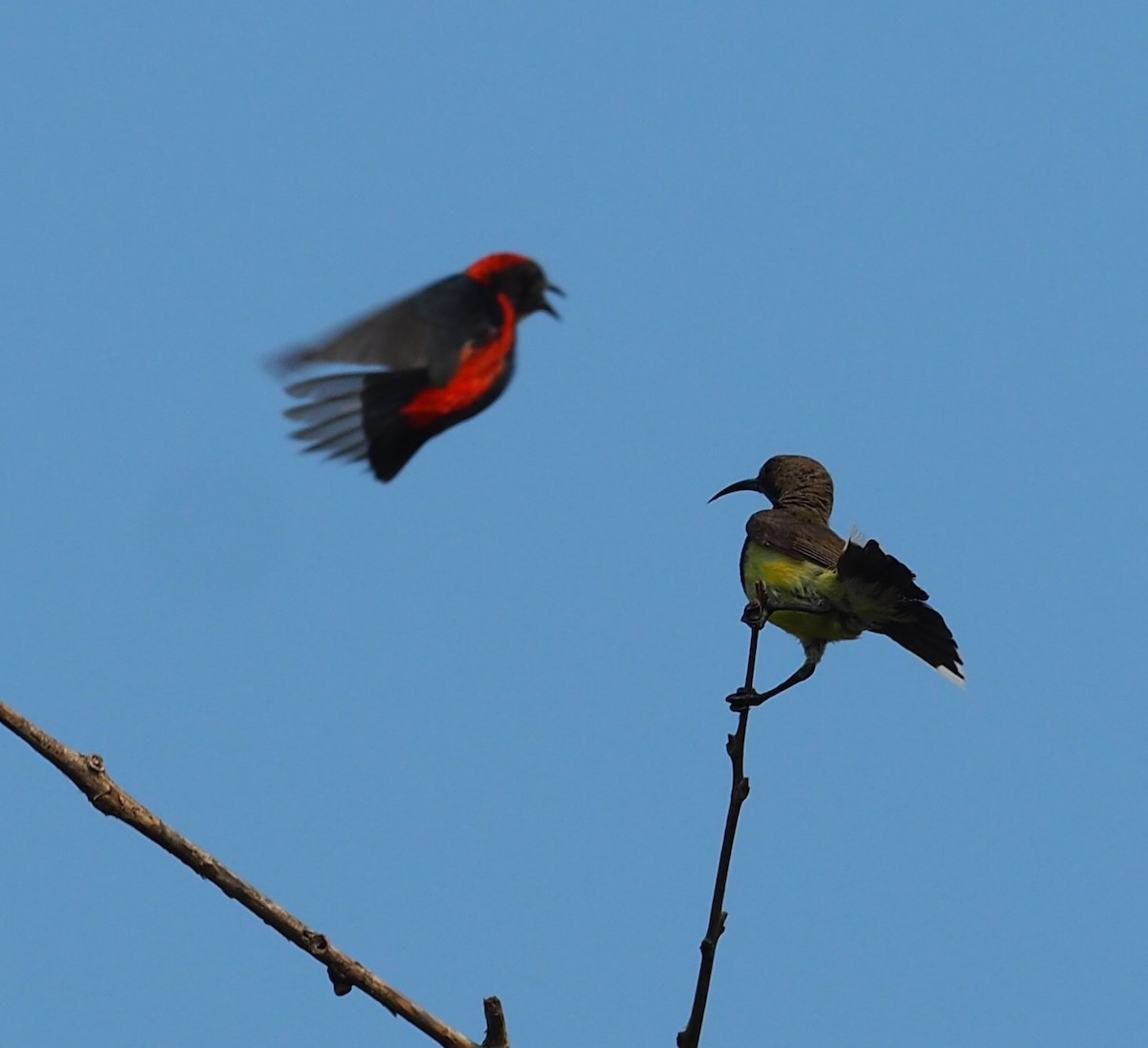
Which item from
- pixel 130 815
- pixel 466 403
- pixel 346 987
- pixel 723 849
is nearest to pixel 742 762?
pixel 723 849

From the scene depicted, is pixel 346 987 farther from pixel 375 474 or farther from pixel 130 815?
pixel 375 474

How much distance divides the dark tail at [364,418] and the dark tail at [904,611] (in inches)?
162

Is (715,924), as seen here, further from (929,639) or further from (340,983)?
(929,639)

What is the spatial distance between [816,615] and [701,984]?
3425 mm

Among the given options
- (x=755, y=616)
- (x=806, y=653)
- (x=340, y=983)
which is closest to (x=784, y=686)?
(x=806, y=653)

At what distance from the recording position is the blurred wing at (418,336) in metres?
2.86

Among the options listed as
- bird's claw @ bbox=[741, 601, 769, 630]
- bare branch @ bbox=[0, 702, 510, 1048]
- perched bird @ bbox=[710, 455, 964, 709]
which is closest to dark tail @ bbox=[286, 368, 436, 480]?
bare branch @ bbox=[0, 702, 510, 1048]

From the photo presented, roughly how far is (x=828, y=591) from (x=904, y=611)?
1.18ft

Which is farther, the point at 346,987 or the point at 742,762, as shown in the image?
the point at 742,762

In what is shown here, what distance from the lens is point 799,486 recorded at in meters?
8.41

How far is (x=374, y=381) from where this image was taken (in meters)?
3.14

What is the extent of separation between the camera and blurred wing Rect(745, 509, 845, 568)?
7.52 metres

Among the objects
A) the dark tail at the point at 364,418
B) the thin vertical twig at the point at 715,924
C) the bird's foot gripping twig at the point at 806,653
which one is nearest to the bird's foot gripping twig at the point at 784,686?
the bird's foot gripping twig at the point at 806,653

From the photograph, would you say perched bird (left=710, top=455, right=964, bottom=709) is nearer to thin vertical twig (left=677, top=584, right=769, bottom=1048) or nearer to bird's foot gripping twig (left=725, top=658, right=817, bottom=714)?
bird's foot gripping twig (left=725, top=658, right=817, bottom=714)
